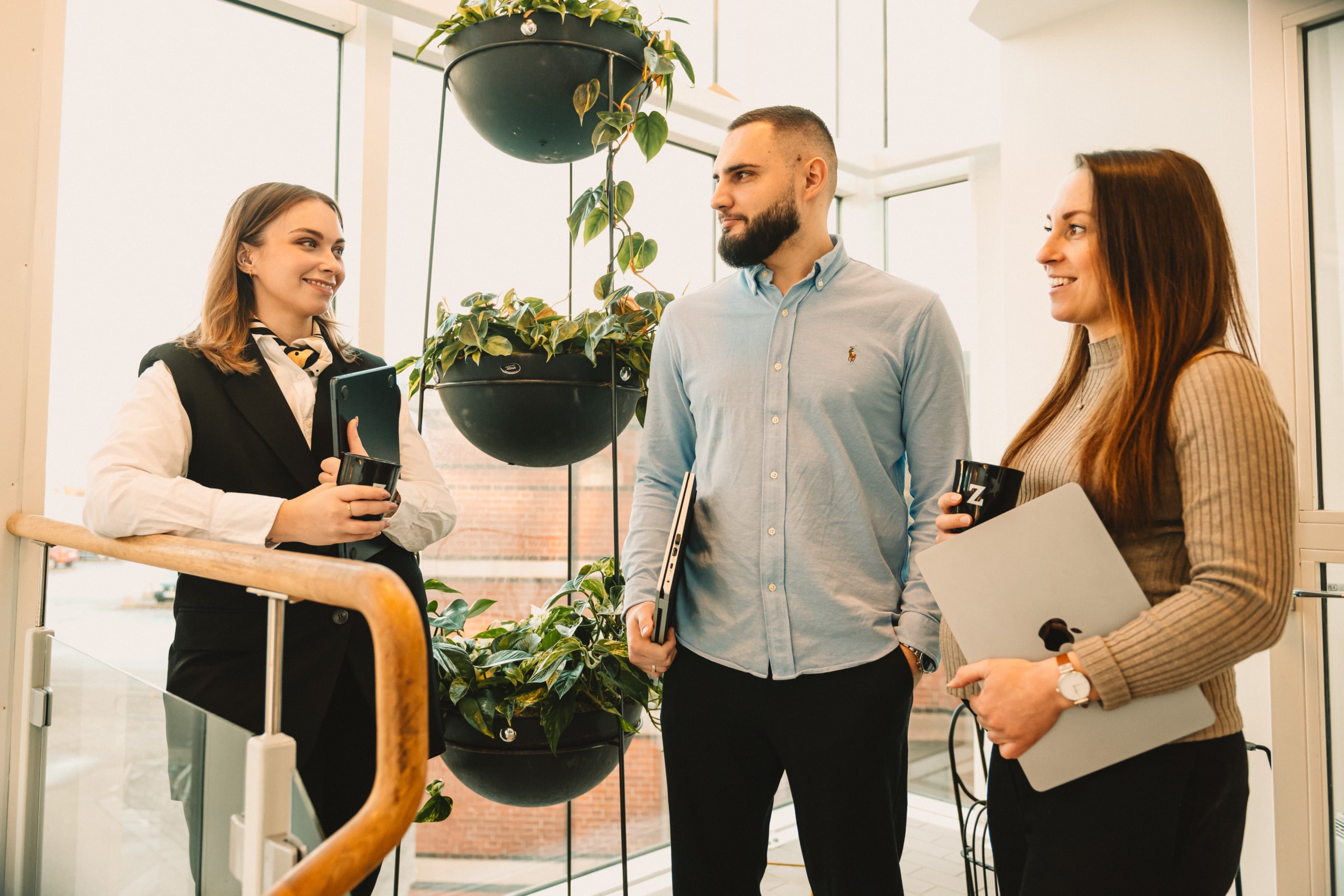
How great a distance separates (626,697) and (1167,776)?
3.59ft

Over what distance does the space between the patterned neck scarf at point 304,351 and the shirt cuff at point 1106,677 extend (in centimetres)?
131

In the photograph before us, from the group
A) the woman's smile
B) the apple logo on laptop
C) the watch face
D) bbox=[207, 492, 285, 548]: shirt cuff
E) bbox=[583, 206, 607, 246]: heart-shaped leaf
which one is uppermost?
bbox=[583, 206, 607, 246]: heart-shaped leaf

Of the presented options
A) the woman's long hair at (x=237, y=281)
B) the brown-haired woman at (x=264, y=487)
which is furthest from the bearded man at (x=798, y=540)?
the woman's long hair at (x=237, y=281)

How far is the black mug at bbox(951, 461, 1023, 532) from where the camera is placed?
3.60ft

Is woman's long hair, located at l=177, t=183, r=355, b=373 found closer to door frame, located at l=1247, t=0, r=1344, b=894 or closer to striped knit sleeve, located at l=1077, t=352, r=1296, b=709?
striped knit sleeve, located at l=1077, t=352, r=1296, b=709

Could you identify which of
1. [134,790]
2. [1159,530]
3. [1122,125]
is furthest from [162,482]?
[1122,125]

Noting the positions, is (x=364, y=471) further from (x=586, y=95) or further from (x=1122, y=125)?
(x=1122, y=125)

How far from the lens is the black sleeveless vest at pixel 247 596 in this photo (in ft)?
4.68

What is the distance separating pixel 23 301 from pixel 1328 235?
10.1 ft

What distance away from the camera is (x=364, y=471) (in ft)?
4.18

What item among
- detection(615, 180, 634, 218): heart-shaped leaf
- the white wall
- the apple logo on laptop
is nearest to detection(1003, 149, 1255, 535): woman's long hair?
the apple logo on laptop

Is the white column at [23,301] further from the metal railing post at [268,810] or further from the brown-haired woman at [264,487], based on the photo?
the metal railing post at [268,810]

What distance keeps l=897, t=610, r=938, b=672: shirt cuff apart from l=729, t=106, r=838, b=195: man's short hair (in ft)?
2.55

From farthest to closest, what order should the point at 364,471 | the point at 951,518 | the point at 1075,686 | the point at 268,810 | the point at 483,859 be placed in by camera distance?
the point at 483,859 < the point at 364,471 < the point at 951,518 < the point at 1075,686 < the point at 268,810
